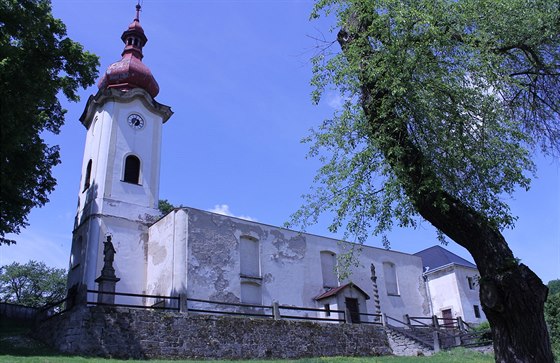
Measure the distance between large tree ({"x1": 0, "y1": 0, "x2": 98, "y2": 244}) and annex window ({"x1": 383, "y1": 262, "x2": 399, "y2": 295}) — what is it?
19.0 meters

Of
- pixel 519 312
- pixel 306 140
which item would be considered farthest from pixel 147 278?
pixel 519 312

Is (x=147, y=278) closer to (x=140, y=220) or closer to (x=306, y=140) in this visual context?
(x=140, y=220)

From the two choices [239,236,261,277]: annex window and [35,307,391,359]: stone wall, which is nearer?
[35,307,391,359]: stone wall

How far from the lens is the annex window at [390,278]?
1172 inches

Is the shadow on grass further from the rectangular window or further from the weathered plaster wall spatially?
the rectangular window

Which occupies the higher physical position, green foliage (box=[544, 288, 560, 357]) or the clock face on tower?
the clock face on tower

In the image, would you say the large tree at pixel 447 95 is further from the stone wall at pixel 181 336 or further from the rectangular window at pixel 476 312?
the rectangular window at pixel 476 312

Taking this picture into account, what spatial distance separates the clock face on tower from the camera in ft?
86.1

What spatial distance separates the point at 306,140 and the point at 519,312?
5.05m

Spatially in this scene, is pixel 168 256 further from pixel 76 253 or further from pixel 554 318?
pixel 554 318

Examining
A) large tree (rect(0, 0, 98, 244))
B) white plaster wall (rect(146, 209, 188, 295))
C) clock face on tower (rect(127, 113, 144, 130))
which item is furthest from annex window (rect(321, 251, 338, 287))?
large tree (rect(0, 0, 98, 244))

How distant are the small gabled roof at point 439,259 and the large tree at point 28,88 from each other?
2351 cm

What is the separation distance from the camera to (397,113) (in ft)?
24.5

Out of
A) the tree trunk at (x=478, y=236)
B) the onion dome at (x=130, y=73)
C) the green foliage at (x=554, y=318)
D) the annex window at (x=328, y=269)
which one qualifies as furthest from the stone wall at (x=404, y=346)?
the onion dome at (x=130, y=73)
